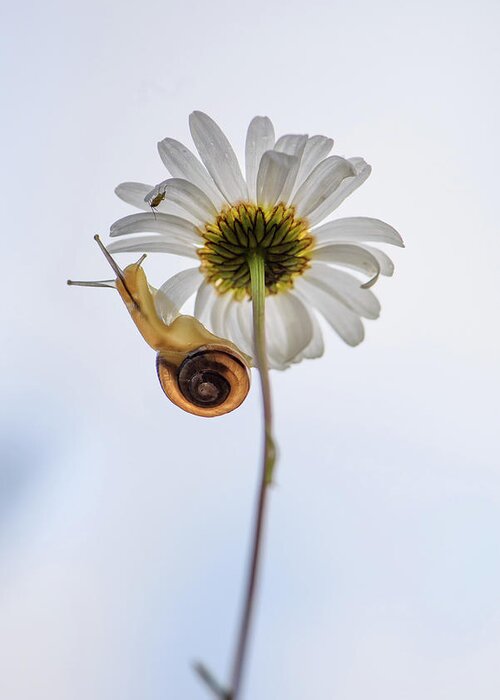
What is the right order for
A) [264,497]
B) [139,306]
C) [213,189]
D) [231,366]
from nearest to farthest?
1. [264,497]
2. [231,366]
3. [139,306]
4. [213,189]

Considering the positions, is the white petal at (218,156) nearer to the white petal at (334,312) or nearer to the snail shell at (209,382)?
the white petal at (334,312)

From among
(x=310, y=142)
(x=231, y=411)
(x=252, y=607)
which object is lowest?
(x=252, y=607)

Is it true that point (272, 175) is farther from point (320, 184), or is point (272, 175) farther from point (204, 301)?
point (204, 301)

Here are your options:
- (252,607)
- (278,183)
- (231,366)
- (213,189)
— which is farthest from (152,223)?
(252,607)

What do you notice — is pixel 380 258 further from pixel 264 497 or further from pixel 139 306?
pixel 264 497

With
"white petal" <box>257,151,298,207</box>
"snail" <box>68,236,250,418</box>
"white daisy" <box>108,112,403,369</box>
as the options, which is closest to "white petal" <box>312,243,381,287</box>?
"white daisy" <box>108,112,403,369</box>

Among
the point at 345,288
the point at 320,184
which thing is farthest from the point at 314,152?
the point at 345,288

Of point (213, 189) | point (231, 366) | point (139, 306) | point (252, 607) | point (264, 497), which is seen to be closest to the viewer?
point (252, 607)

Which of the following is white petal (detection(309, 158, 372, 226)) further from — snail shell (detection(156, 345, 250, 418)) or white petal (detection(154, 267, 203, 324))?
snail shell (detection(156, 345, 250, 418))
